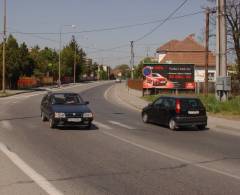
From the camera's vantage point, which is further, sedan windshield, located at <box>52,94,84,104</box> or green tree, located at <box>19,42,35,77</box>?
green tree, located at <box>19,42,35,77</box>

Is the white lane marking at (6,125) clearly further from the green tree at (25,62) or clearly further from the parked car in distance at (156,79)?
the green tree at (25,62)

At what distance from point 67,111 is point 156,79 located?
3523 centimetres

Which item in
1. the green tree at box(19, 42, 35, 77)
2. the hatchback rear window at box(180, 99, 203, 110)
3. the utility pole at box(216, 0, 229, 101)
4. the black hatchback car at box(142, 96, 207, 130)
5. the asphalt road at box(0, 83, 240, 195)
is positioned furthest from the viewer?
the green tree at box(19, 42, 35, 77)

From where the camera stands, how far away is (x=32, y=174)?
895cm

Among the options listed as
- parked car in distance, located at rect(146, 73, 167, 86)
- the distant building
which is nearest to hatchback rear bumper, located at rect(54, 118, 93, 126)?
parked car in distance, located at rect(146, 73, 167, 86)

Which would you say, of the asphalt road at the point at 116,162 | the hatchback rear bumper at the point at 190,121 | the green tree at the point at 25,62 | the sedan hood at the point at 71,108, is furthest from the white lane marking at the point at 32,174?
the green tree at the point at 25,62

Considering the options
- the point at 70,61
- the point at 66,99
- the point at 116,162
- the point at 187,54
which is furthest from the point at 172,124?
the point at 70,61

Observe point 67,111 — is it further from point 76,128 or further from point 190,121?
point 190,121

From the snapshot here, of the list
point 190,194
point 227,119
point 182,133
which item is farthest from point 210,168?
point 227,119

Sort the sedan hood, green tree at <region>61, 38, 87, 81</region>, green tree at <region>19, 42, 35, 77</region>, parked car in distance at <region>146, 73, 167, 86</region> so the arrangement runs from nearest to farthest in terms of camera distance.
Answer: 1. the sedan hood
2. parked car in distance at <region>146, 73, 167, 86</region>
3. green tree at <region>19, 42, 35, 77</region>
4. green tree at <region>61, 38, 87, 81</region>

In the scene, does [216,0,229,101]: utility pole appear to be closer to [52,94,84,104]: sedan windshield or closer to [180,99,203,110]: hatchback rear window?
[180,99,203,110]: hatchback rear window

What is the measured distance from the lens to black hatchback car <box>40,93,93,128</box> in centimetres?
1759

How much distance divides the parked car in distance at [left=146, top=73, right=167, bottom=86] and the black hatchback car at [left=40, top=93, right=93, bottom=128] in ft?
109

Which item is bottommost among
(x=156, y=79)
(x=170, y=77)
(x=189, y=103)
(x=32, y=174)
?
(x=32, y=174)
